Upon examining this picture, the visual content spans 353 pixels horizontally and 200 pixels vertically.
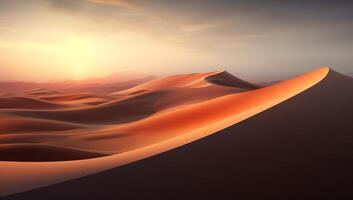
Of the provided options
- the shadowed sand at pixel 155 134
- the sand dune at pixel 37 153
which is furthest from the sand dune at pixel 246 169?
the sand dune at pixel 37 153

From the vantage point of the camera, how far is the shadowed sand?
339 cm

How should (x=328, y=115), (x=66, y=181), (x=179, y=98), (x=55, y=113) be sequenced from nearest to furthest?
(x=66, y=181)
(x=328, y=115)
(x=55, y=113)
(x=179, y=98)

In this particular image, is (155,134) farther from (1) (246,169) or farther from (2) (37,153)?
(1) (246,169)

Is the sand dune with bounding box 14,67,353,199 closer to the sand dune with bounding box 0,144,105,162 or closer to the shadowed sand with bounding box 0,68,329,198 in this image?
the shadowed sand with bounding box 0,68,329,198

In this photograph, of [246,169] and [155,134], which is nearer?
[246,169]

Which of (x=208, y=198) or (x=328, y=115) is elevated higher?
(x=328, y=115)

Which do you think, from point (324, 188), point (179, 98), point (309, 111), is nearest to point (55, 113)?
point (179, 98)

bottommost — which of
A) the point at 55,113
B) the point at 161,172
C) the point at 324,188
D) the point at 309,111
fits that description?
the point at 324,188

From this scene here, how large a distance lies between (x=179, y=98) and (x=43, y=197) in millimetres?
25556

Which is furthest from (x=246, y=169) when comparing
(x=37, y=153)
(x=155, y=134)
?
(x=155, y=134)

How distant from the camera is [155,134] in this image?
11812 millimetres

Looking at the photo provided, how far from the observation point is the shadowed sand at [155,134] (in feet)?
11.1

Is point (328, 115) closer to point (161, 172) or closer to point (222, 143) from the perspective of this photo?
point (222, 143)

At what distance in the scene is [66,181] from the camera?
313 cm
